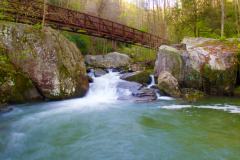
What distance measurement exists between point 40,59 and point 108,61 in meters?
11.1

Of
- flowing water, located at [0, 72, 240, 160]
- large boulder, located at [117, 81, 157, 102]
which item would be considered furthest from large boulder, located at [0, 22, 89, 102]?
large boulder, located at [117, 81, 157, 102]

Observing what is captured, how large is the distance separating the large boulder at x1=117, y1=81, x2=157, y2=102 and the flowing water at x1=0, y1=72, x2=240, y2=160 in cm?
200

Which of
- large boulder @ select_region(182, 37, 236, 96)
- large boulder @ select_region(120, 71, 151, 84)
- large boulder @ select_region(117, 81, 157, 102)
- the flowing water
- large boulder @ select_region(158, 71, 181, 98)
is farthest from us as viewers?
large boulder @ select_region(120, 71, 151, 84)

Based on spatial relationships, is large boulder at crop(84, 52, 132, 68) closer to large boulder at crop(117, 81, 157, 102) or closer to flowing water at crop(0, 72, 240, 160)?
large boulder at crop(117, 81, 157, 102)

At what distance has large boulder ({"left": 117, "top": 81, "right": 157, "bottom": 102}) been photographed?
278 inches

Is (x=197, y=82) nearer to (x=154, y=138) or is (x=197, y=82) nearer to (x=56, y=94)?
(x=154, y=138)

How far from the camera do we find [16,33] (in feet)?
19.7

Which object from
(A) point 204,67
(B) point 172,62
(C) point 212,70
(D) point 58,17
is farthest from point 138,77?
(D) point 58,17

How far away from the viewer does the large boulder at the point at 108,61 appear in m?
16.3

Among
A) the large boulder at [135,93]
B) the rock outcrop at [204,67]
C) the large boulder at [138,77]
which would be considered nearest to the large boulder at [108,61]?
the large boulder at [138,77]

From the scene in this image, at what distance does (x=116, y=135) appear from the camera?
3.27m

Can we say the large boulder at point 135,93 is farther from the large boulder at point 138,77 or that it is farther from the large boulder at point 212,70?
the large boulder at point 212,70

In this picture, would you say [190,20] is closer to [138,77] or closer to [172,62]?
[172,62]

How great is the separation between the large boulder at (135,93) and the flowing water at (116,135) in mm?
1997
